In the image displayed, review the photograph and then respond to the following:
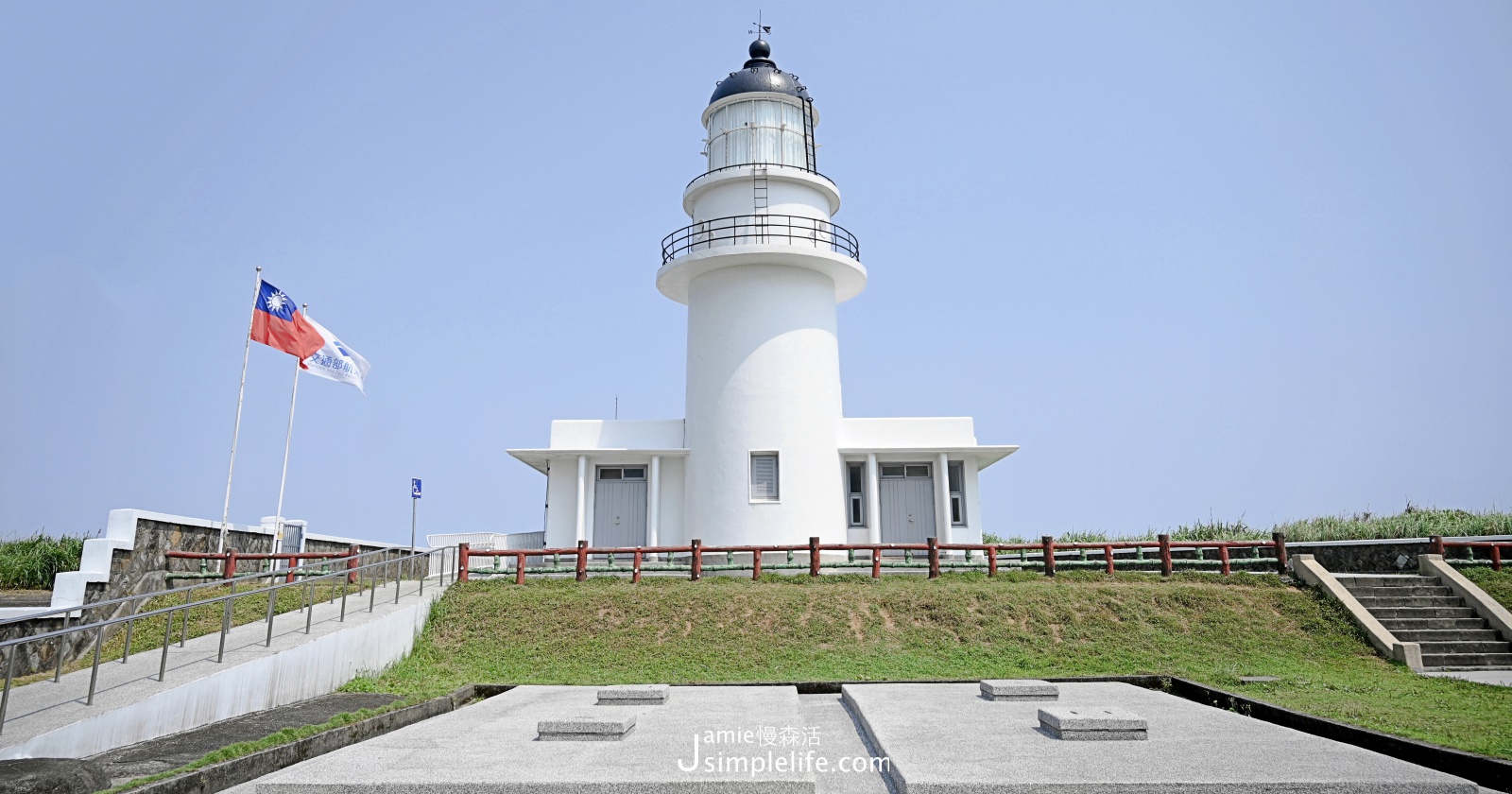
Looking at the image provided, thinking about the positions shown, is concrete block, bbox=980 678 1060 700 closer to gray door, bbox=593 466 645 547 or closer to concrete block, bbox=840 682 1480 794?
concrete block, bbox=840 682 1480 794

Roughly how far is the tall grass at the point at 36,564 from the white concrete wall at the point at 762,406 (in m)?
11.6

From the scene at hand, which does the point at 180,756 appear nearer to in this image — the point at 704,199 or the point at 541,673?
the point at 541,673

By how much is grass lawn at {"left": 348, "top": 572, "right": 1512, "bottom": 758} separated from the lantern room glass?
34.3ft


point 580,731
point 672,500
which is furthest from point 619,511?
point 580,731

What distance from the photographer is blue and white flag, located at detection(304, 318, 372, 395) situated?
2073 cm

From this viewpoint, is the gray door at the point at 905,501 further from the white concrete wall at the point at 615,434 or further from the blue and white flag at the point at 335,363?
the blue and white flag at the point at 335,363

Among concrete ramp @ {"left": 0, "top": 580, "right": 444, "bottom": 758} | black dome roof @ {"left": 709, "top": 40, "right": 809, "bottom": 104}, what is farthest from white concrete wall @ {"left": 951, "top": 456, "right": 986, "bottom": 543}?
concrete ramp @ {"left": 0, "top": 580, "right": 444, "bottom": 758}

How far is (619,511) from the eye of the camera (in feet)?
76.1

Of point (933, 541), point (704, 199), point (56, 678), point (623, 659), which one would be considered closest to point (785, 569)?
point (933, 541)

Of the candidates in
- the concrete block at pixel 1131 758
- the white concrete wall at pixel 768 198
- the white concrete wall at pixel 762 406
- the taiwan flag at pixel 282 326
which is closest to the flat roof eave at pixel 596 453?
the white concrete wall at pixel 762 406

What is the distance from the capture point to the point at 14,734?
26.5 feet

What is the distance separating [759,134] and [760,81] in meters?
1.49

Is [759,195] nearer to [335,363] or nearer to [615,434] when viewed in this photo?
[615,434]

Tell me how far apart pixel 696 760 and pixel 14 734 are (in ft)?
19.2
